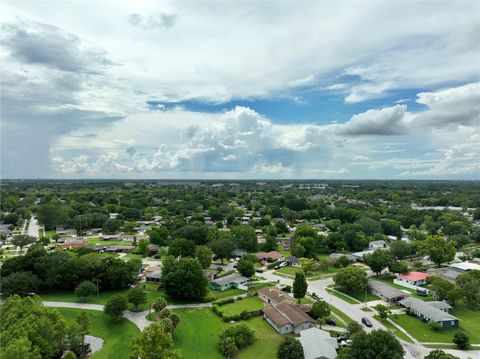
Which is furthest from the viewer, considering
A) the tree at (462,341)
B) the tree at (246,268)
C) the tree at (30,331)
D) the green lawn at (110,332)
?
the tree at (246,268)

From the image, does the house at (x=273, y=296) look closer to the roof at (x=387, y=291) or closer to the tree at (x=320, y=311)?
the tree at (x=320, y=311)

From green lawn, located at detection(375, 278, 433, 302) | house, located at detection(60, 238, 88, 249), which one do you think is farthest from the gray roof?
house, located at detection(60, 238, 88, 249)

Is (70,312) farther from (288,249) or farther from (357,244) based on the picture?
(357,244)

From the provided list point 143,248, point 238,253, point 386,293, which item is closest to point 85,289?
point 143,248

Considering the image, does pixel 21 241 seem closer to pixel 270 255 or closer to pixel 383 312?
pixel 270 255

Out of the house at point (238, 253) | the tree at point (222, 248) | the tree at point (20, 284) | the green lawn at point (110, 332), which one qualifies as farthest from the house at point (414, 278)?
the tree at point (20, 284)

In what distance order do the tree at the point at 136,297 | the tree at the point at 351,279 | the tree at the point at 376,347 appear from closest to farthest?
the tree at the point at 376,347
the tree at the point at 136,297
the tree at the point at 351,279

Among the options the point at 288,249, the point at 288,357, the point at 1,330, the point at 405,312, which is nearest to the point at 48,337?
the point at 1,330

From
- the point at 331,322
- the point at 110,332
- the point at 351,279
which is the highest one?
the point at 351,279
